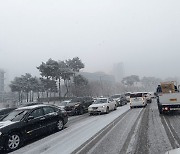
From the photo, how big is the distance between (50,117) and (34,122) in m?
1.42

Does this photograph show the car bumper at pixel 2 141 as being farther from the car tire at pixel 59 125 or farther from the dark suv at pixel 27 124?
the car tire at pixel 59 125

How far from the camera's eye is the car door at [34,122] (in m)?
10.3

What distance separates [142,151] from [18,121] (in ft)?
17.5

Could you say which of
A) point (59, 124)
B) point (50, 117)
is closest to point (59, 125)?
point (59, 124)

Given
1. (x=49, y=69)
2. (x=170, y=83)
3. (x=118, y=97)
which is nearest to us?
(x=170, y=83)

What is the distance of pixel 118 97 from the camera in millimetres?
33031

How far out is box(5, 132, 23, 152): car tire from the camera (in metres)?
8.97

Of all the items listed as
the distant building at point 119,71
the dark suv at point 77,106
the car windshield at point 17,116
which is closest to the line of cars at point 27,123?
the car windshield at point 17,116

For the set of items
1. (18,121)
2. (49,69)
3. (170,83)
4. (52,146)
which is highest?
(49,69)

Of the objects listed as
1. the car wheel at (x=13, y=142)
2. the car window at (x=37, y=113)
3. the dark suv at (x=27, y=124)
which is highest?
the car window at (x=37, y=113)

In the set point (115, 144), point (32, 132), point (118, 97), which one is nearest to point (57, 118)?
point (32, 132)

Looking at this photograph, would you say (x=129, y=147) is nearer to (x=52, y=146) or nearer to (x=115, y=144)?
(x=115, y=144)

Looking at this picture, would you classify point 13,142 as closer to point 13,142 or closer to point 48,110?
point 13,142

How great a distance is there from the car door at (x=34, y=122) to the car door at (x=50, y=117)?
342mm
